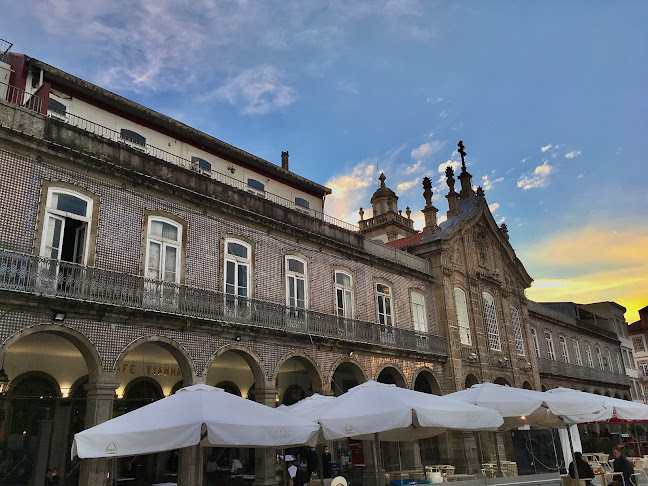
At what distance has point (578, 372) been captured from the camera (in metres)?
35.3

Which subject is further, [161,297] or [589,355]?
[589,355]

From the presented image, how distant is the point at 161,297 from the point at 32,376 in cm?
488

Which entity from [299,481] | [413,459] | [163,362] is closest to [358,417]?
[299,481]

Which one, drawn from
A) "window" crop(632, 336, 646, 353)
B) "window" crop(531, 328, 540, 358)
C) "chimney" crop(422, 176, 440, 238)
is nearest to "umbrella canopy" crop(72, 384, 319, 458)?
"chimney" crop(422, 176, 440, 238)

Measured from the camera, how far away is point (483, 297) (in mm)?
26344

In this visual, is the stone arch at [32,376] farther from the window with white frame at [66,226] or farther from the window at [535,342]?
the window at [535,342]

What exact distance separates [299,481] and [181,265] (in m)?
7.45

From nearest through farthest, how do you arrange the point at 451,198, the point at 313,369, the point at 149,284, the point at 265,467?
the point at 149,284 → the point at 265,467 → the point at 313,369 → the point at 451,198

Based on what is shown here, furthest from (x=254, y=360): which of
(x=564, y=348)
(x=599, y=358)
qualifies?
(x=599, y=358)

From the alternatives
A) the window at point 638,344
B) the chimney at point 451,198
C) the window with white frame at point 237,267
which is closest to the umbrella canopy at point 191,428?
the window with white frame at point 237,267

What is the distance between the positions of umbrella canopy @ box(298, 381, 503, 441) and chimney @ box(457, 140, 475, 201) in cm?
2011

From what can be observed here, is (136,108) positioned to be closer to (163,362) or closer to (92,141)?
(92,141)

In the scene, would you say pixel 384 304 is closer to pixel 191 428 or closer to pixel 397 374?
pixel 397 374

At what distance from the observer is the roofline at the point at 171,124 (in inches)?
651
